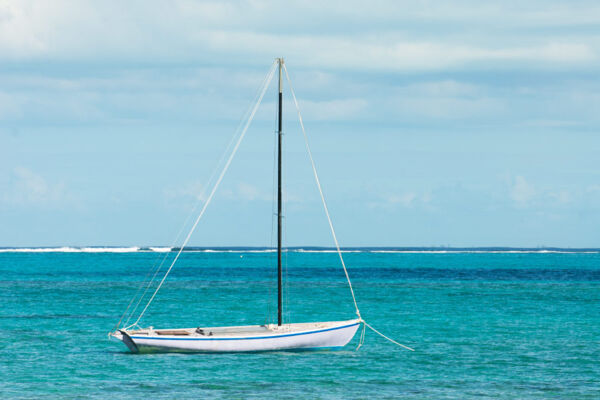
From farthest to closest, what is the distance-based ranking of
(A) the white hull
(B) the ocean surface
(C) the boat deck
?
1. (C) the boat deck
2. (A) the white hull
3. (B) the ocean surface

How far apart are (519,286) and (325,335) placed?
232 feet

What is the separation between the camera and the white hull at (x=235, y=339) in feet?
144

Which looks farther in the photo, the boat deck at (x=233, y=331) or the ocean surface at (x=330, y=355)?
the boat deck at (x=233, y=331)

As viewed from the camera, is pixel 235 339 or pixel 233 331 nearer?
pixel 235 339

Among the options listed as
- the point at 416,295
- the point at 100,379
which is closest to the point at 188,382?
the point at 100,379

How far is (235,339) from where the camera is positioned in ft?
145

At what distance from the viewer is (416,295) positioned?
9144cm

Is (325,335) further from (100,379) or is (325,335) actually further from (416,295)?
(416,295)

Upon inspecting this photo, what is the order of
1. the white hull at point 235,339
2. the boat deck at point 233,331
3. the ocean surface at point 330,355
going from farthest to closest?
the boat deck at point 233,331, the white hull at point 235,339, the ocean surface at point 330,355

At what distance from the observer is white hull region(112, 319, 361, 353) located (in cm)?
4391

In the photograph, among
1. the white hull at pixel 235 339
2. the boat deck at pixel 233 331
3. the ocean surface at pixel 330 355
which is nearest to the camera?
the ocean surface at pixel 330 355

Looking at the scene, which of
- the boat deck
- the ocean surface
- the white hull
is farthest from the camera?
the boat deck

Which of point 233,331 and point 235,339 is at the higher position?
point 233,331

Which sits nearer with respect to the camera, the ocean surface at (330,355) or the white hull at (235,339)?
the ocean surface at (330,355)
